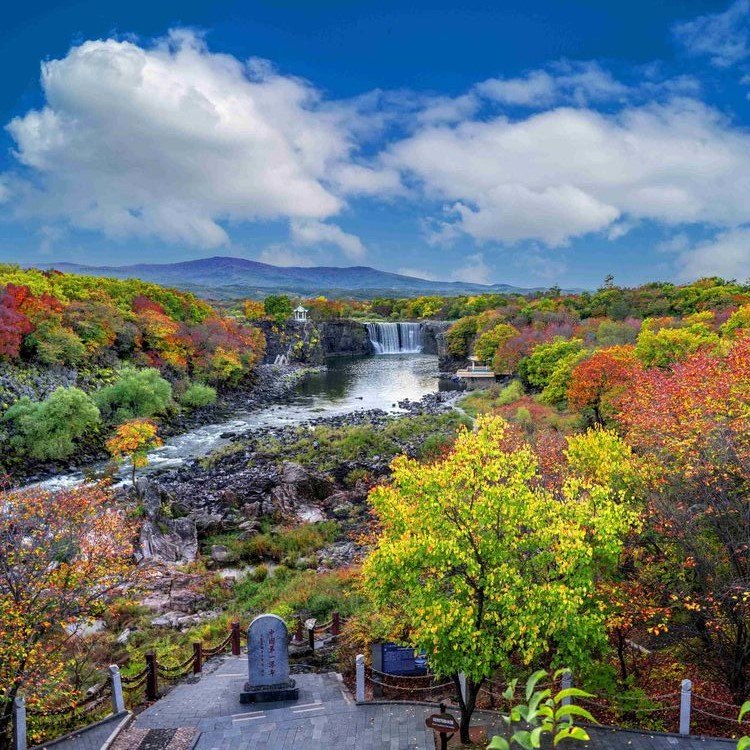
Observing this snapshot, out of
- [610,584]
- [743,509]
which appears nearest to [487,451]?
[610,584]

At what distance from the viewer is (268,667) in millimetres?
12391

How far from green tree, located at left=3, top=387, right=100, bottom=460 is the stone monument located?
2665cm

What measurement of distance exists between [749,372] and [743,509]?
21.7ft

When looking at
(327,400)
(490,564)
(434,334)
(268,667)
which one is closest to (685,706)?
(490,564)

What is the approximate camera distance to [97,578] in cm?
1207

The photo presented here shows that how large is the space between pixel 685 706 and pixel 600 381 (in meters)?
24.9

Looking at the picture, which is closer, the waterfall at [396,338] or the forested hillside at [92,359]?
the forested hillside at [92,359]

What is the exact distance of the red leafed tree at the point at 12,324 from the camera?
38.2 m

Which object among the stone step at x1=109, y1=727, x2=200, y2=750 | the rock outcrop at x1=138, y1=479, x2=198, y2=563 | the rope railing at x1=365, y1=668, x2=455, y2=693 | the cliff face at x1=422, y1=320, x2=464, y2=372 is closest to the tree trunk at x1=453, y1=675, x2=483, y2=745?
the rope railing at x1=365, y1=668, x2=455, y2=693

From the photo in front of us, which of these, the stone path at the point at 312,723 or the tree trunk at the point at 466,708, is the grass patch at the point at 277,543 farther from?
the tree trunk at the point at 466,708

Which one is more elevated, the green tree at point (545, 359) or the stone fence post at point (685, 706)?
the green tree at point (545, 359)

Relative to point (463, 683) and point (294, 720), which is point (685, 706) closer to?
→ point (463, 683)

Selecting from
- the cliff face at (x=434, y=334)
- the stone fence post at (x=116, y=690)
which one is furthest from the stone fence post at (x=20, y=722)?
the cliff face at (x=434, y=334)

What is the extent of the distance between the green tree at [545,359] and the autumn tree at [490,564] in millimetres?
38375
